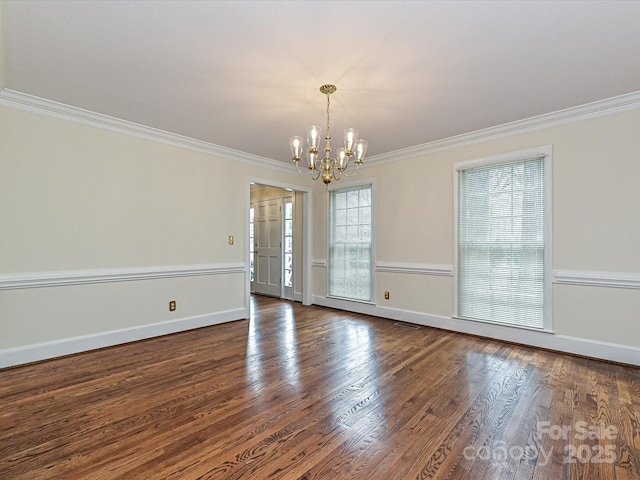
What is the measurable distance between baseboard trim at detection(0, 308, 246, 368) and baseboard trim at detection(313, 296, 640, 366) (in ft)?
7.75

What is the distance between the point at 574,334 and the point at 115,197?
509 centimetres

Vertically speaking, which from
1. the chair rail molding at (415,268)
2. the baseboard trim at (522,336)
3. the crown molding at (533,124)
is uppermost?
the crown molding at (533,124)

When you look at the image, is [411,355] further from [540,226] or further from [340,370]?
[540,226]

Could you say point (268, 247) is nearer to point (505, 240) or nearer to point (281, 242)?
point (281, 242)

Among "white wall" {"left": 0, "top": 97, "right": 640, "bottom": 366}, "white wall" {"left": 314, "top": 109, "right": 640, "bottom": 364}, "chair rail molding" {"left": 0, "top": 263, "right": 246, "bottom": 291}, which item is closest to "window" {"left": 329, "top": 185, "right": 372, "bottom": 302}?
"white wall" {"left": 0, "top": 97, "right": 640, "bottom": 366}

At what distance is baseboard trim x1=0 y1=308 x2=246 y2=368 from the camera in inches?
113

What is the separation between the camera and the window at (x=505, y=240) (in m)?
3.44

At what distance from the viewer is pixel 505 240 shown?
3682mm

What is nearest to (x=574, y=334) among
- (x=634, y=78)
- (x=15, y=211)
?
(x=634, y=78)

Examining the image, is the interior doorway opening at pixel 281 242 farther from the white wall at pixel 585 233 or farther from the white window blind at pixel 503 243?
the white window blind at pixel 503 243

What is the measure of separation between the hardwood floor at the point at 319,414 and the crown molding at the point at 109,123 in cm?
239

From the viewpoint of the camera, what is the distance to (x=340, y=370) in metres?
2.80

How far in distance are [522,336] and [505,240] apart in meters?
1.09

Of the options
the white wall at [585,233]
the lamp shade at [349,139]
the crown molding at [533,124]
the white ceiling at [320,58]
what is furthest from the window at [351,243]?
the lamp shade at [349,139]
